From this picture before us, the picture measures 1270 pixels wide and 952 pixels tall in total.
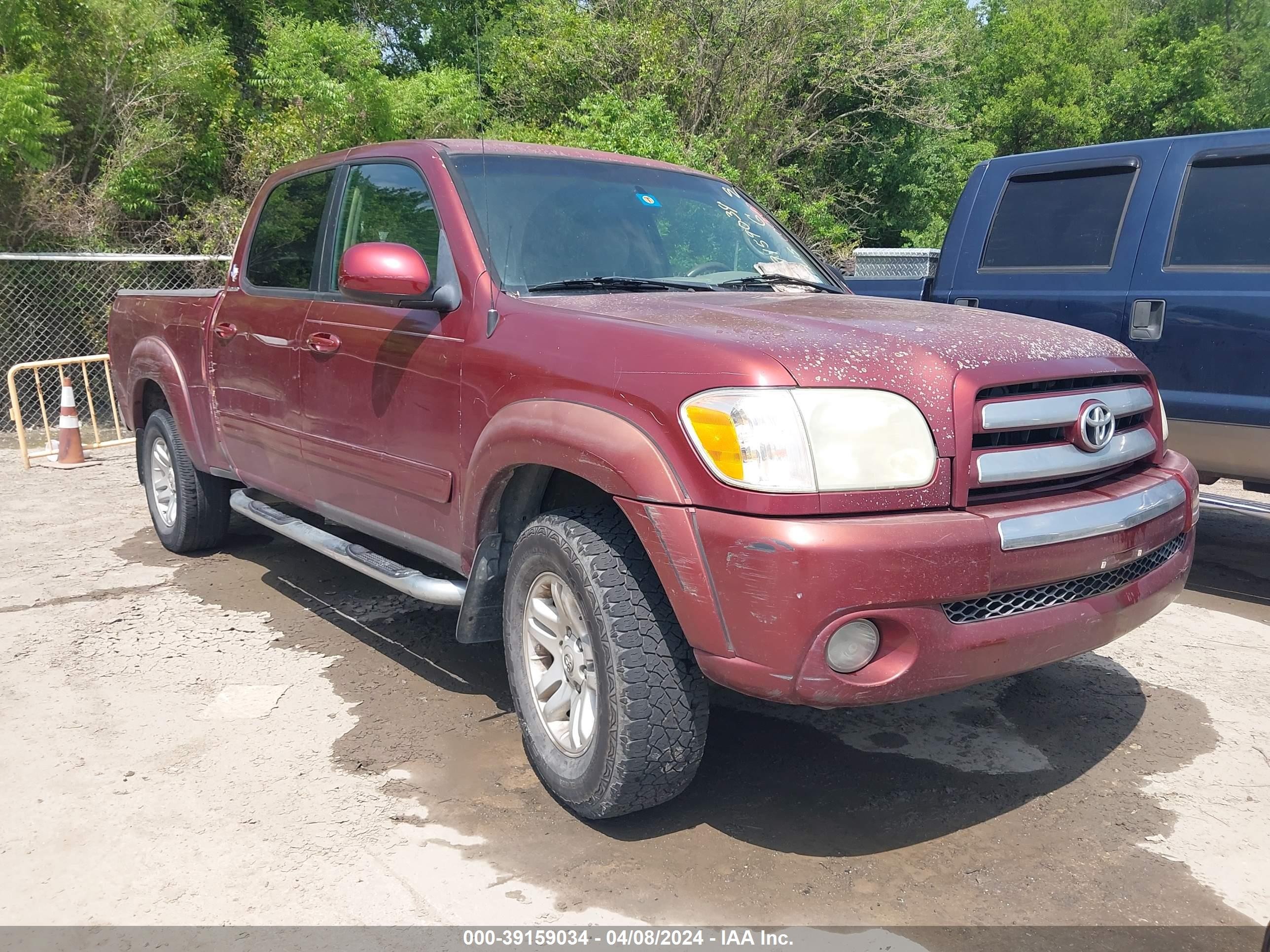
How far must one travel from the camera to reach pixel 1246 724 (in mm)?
3707

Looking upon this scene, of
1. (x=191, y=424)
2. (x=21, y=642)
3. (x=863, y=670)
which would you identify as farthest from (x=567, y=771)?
(x=191, y=424)

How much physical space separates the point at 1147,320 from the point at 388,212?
3.71m

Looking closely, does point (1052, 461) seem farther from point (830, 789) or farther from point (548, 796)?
point (548, 796)

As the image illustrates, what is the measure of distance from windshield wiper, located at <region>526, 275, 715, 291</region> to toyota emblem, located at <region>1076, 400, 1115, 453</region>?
138 cm

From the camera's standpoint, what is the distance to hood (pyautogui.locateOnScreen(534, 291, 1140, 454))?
2.61 meters

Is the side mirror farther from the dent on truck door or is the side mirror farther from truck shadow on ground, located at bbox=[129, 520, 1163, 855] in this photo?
the dent on truck door

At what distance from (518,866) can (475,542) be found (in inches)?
41.4

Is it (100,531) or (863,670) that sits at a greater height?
(863,670)

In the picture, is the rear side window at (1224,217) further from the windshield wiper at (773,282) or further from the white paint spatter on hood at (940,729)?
the white paint spatter on hood at (940,729)

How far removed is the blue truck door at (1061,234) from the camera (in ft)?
17.5

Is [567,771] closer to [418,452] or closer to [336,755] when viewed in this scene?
[336,755]

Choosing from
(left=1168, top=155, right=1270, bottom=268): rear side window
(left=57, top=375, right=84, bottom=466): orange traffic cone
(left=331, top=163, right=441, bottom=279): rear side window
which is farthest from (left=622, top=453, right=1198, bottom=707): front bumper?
(left=57, top=375, right=84, bottom=466): orange traffic cone

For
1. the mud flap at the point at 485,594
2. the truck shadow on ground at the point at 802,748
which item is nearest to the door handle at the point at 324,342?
the mud flap at the point at 485,594

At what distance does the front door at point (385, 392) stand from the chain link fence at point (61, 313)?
7.50 metres
